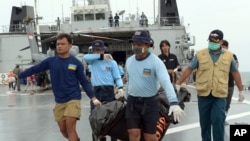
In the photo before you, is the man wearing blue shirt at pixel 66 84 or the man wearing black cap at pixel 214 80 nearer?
the man wearing blue shirt at pixel 66 84

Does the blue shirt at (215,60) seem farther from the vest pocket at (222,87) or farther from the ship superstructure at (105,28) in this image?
the ship superstructure at (105,28)

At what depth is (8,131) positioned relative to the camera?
9.73 metres

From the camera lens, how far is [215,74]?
21.5 ft

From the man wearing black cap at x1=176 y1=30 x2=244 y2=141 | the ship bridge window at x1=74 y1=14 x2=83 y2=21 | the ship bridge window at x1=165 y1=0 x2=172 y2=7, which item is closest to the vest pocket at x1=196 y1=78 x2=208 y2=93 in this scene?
the man wearing black cap at x1=176 y1=30 x2=244 y2=141

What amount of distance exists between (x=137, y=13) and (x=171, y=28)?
6.46 metres

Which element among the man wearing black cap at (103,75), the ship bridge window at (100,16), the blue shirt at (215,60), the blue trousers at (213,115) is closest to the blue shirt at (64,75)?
the man wearing black cap at (103,75)

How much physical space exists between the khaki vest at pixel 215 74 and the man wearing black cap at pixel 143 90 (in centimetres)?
136

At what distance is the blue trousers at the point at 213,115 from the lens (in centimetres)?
650

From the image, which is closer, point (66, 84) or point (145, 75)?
point (145, 75)

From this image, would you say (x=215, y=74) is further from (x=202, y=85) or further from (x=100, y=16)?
(x=100, y=16)

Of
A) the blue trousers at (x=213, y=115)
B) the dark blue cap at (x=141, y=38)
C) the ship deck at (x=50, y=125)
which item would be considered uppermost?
the dark blue cap at (x=141, y=38)

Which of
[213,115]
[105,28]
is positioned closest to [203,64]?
[213,115]

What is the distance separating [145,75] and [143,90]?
7.9 inches

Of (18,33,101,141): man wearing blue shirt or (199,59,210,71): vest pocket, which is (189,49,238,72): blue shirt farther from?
(18,33,101,141): man wearing blue shirt
